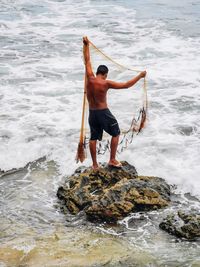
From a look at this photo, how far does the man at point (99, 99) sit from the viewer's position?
6867 millimetres

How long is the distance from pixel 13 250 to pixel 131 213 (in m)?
1.89

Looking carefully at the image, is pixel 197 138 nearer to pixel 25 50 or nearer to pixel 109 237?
pixel 109 237

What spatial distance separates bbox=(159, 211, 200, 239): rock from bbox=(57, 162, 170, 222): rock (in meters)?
0.58

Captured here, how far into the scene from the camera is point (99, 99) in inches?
277

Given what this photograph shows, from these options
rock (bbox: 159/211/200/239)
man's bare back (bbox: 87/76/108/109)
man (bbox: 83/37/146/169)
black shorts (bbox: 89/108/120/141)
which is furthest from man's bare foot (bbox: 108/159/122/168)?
rock (bbox: 159/211/200/239)

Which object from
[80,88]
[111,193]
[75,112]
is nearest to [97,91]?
[111,193]

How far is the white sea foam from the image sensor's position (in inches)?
357

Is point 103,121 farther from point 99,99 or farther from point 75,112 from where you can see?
point 75,112

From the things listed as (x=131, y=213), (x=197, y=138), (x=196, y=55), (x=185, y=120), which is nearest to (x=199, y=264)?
(x=131, y=213)

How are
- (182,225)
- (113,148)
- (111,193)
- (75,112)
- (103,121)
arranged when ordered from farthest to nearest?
(75,112), (113,148), (103,121), (111,193), (182,225)

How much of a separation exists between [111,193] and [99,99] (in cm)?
146

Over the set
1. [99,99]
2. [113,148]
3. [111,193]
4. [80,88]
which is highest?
[99,99]

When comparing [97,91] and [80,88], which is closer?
[97,91]

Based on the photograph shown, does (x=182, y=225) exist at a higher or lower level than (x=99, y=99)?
lower
